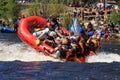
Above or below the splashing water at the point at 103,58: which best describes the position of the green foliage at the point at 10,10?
below

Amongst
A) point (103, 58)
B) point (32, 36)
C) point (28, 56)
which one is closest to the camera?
point (28, 56)

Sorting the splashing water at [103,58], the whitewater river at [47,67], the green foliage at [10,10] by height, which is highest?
the whitewater river at [47,67]

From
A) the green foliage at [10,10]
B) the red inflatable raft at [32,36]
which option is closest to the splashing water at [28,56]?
the red inflatable raft at [32,36]

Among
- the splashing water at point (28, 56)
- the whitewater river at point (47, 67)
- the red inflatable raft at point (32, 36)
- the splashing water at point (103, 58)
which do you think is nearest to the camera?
the whitewater river at point (47, 67)

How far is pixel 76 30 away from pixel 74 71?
583 centimetres

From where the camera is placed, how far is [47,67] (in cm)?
1964

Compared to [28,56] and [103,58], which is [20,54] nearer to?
[28,56]

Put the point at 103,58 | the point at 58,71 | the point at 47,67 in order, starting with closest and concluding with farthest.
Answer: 1. the point at 58,71
2. the point at 47,67
3. the point at 103,58

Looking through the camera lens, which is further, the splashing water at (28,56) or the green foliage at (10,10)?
the green foliage at (10,10)

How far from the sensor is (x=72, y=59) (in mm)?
22547

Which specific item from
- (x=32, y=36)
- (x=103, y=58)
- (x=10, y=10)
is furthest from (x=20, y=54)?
(x=10, y=10)

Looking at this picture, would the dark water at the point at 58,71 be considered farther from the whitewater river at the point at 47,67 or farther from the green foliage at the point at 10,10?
the green foliage at the point at 10,10

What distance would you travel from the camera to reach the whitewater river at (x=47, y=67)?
17.3 meters

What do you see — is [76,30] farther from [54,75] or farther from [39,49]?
[54,75]
